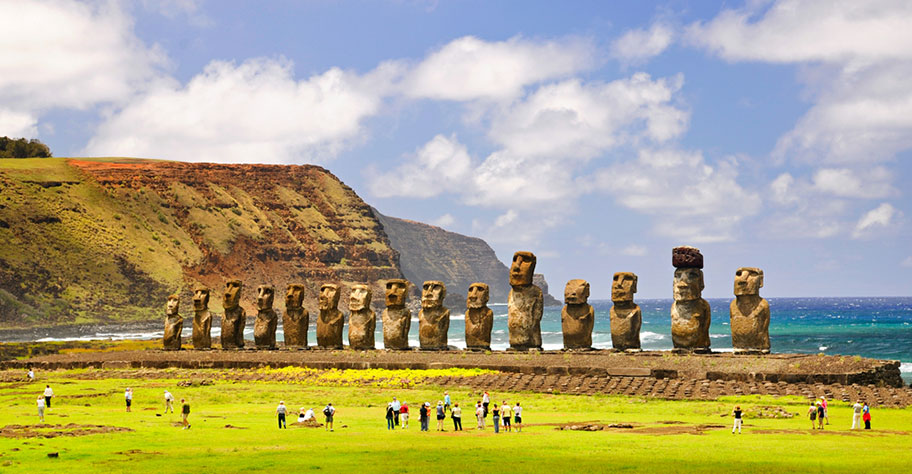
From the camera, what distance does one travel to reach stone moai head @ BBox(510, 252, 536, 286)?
40.6m

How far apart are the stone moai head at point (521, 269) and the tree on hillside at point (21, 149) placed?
125265 mm

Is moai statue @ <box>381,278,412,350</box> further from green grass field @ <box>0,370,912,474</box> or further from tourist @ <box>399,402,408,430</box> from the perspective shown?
tourist @ <box>399,402,408,430</box>

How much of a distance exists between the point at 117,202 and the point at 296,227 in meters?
28.4

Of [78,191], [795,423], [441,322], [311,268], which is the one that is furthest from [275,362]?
[311,268]

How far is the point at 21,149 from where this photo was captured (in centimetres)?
15138

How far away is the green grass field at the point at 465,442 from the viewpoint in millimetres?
19578

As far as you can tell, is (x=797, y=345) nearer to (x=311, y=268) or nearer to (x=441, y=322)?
(x=441, y=322)

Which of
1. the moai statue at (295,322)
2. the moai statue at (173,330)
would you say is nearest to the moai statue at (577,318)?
the moai statue at (295,322)

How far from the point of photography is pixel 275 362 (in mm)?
40688

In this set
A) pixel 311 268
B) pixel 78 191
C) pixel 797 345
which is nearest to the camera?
pixel 797 345

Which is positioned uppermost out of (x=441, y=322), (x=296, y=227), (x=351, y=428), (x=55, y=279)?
(x=296, y=227)

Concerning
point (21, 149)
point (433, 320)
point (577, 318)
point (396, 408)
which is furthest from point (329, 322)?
point (21, 149)

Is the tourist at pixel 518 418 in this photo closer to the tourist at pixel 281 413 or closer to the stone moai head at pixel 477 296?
the tourist at pixel 281 413

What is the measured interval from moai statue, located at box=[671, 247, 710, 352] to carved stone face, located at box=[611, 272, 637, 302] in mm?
1786
